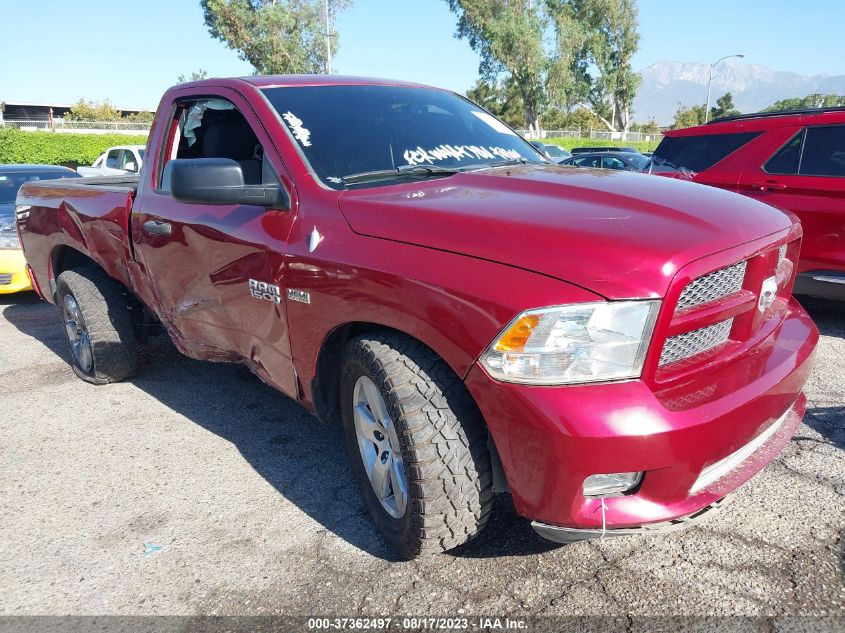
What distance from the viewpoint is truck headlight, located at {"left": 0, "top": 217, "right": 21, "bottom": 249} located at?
280 inches

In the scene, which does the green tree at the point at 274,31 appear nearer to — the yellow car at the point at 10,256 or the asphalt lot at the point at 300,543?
the yellow car at the point at 10,256

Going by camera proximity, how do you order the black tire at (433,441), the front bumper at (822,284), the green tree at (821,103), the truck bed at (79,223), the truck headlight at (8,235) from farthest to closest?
the truck headlight at (8,235) → the green tree at (821,103) → the front bumper at (822,284) → the truck bed at (79,223) → the black tire at (433,441)

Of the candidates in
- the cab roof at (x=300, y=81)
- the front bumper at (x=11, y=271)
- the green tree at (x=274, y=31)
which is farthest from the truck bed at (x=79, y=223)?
the green tree at (x=274, y=31)

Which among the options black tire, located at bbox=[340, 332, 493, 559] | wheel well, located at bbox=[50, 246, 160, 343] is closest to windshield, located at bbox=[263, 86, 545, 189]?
black tire, located at bbox=[340, 332, 493, 559]

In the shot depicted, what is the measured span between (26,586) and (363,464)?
1.31m

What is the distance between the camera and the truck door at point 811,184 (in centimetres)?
516

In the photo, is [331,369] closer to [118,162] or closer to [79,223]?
[79,223]

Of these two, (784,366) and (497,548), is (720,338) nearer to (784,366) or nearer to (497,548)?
(784,366)

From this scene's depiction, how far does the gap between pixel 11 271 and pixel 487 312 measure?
6.72 metres

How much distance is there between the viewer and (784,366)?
2307 mm

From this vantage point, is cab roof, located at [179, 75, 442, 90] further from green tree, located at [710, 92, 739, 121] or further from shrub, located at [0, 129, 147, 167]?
green tree, located at [710, 92, 739, 121]

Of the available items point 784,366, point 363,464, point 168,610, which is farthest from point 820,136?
point 168,610

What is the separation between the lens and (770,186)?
5.60 metres

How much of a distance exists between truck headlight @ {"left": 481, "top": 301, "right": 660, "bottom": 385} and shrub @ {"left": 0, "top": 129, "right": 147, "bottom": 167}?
30611mm
